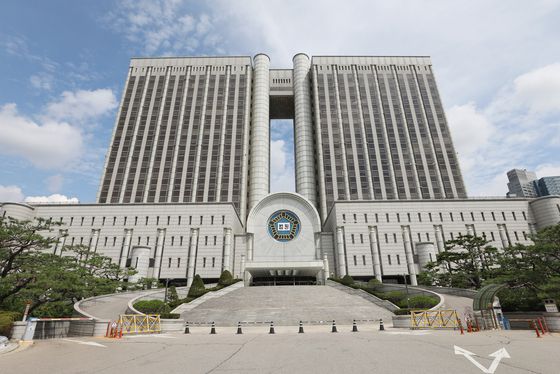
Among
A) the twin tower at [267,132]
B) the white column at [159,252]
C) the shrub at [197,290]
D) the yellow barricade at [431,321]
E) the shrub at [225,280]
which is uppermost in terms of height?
the twin tower at [267,132]

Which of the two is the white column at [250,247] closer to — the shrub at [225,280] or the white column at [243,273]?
the white column at [243,273]

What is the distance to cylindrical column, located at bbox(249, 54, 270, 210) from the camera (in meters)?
79.8

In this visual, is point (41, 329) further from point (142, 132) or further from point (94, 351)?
point (142, 132)

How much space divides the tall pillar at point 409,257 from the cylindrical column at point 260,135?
1403 inches

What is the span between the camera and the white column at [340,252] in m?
54.9

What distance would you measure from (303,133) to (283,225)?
1452 inches

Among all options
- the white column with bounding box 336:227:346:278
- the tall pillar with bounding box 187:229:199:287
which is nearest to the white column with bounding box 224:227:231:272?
the tall pillar with bounding box 187:229:199:287

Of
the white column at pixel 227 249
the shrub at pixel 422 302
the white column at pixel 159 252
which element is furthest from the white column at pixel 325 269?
the white column at pixel 159 252

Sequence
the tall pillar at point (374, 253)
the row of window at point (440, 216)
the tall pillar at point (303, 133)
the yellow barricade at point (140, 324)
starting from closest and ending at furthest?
the yellow barricade at point (140, 324)
the tall pillar at point (374, 253)
the row of window at point (440, 216)
the tall pillar at point (303, 133)

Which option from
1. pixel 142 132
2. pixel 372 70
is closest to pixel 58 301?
pixel 142 132

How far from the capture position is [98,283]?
33.6 meters

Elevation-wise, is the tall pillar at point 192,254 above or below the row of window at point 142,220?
below

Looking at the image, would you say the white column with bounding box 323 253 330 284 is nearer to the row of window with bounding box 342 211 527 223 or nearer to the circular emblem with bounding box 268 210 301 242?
the circular emblem with bounding box 268 210 301 242

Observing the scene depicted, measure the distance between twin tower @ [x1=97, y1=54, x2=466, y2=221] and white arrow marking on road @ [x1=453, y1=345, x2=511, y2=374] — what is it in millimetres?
62834
